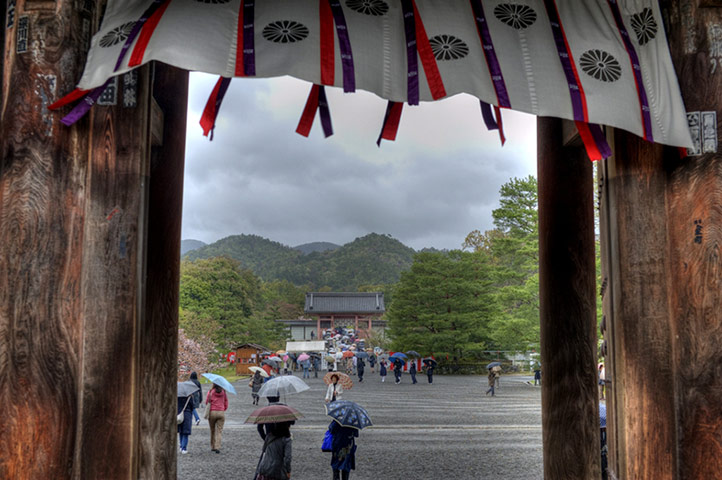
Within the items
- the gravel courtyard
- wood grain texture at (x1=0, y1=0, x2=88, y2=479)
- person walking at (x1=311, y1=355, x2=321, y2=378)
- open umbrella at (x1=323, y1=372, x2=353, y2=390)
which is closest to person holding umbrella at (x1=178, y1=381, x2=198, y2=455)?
the gravel courtyard

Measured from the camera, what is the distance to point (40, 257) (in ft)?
8.96

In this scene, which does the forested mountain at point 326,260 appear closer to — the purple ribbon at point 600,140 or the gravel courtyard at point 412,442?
the gravel courtyard at point 412,442

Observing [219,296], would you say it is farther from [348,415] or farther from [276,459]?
[276,459]

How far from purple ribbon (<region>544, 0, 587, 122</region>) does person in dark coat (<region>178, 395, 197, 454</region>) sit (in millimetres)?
7296

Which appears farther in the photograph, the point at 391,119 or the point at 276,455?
the point at 276,455

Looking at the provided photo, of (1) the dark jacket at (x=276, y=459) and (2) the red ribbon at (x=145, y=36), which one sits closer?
(2) the red ribbon at (x=145, y=36)

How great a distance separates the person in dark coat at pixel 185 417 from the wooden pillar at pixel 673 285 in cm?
694

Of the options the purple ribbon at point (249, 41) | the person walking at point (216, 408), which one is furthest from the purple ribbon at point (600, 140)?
the person walking at point (216, 408)

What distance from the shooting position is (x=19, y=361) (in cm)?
268

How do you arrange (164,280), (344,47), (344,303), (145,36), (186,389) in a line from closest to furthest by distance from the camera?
(145,36)
(344,47)
(164,280)
(186,389)
(344,303)

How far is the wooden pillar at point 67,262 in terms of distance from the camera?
2.67m

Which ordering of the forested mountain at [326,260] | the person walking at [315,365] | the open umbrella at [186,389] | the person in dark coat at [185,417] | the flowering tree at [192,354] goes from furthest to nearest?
the forested mountain at [326,260] < the person walking at [315,365] < the flowering tree at [192,354] < the person in dark coat at [185,417] < the open umbrella at [186,389]

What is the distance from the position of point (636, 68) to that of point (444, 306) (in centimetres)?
2705

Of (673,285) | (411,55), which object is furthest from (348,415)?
(411,55)
